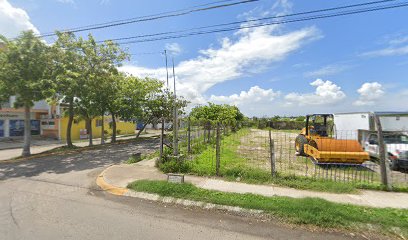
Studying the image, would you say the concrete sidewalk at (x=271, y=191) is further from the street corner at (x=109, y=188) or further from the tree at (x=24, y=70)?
the tree at (x=24, y=70)

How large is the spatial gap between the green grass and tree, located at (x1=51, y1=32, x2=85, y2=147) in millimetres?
11549

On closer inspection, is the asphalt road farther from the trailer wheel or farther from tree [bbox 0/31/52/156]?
the trailer wheel

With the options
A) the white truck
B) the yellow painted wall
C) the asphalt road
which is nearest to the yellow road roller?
the white truck

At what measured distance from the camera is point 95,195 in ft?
22.0

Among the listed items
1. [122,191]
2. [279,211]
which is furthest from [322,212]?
[122,191]

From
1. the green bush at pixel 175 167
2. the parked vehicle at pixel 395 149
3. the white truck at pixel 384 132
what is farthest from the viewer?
the white truck at pixel 384 132

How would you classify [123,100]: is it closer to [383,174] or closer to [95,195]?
[95,195]

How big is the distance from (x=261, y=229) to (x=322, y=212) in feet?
4.64

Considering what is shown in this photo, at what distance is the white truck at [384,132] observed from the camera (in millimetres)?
9281

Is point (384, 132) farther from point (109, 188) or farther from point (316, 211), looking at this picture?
point (109, 188)

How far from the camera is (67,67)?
608 inches

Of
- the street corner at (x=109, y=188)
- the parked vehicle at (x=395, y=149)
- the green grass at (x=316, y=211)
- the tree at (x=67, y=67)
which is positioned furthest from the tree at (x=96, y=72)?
the parked vehicle at (x=395, y=149)

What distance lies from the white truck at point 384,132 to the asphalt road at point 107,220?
18.2 feet

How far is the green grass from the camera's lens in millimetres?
4625
